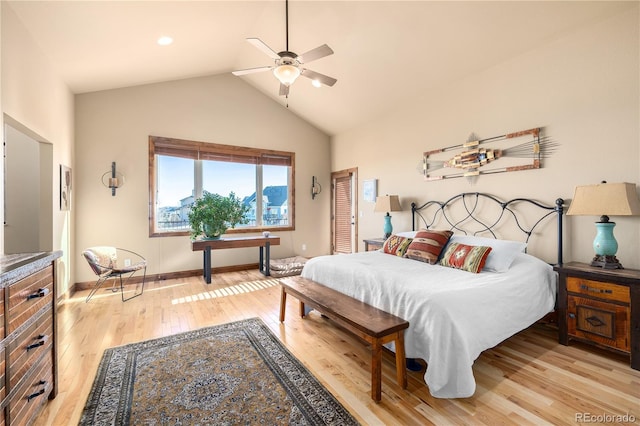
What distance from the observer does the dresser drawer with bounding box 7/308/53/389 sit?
1350 mm

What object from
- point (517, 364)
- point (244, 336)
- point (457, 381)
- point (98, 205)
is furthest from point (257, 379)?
point (98, 205)

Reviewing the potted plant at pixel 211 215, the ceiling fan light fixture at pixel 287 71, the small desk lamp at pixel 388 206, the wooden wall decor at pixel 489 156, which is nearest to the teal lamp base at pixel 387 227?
the small desk lamp at pixel 388 206

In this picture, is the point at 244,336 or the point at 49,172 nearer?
the point at 244,336

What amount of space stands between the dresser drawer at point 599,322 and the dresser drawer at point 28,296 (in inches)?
147

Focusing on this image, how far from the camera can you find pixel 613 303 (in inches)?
89.6

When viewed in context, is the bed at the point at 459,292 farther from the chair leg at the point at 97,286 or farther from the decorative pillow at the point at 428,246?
the chair leg at the point at 97,286

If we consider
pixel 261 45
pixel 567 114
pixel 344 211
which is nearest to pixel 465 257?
pixel 567 114

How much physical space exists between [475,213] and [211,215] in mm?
3833

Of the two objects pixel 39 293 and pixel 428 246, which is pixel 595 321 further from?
pixel 39 293

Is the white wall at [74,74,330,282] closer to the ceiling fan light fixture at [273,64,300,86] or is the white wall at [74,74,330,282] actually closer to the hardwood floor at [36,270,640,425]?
the hardwood floor at [36,270,640,425]

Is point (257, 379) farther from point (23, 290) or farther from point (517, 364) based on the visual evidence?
point (517, 364)

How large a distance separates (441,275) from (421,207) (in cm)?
200

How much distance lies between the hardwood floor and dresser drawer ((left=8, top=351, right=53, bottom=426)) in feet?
0.50

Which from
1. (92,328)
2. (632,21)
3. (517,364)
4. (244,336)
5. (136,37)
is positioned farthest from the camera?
(136,37)
